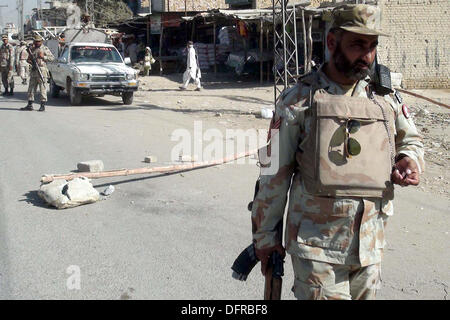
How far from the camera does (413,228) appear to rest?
5.20m

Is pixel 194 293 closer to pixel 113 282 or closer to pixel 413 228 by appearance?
pixel 113 282

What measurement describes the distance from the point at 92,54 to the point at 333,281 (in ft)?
45.8

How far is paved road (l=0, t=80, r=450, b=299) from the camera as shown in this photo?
150 inches

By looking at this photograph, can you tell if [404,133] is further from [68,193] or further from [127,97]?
[127,97]

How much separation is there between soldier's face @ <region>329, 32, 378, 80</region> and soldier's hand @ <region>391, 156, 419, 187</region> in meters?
0.42

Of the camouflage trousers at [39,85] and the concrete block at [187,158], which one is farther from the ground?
the camouflage trousers at [39,85]

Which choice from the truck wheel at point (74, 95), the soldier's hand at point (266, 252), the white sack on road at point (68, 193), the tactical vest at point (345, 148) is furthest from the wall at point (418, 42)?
the soldier's hand at point (266, 252)

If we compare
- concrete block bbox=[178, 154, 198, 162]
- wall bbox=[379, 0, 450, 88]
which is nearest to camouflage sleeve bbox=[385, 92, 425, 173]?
concrete block bbox=[178, 154, 198, 162]

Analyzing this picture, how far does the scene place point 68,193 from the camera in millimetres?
5582

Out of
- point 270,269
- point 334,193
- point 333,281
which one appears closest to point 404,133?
point 334,193

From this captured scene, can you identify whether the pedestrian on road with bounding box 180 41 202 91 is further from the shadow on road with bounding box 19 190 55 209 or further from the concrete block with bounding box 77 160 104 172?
the shadow on road with bounding box 19 190 55 209

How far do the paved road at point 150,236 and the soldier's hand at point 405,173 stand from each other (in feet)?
5.32

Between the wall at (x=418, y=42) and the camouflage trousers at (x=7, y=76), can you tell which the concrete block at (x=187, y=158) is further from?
the wall at (x=418, y=42)

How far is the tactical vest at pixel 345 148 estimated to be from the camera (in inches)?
86.6
